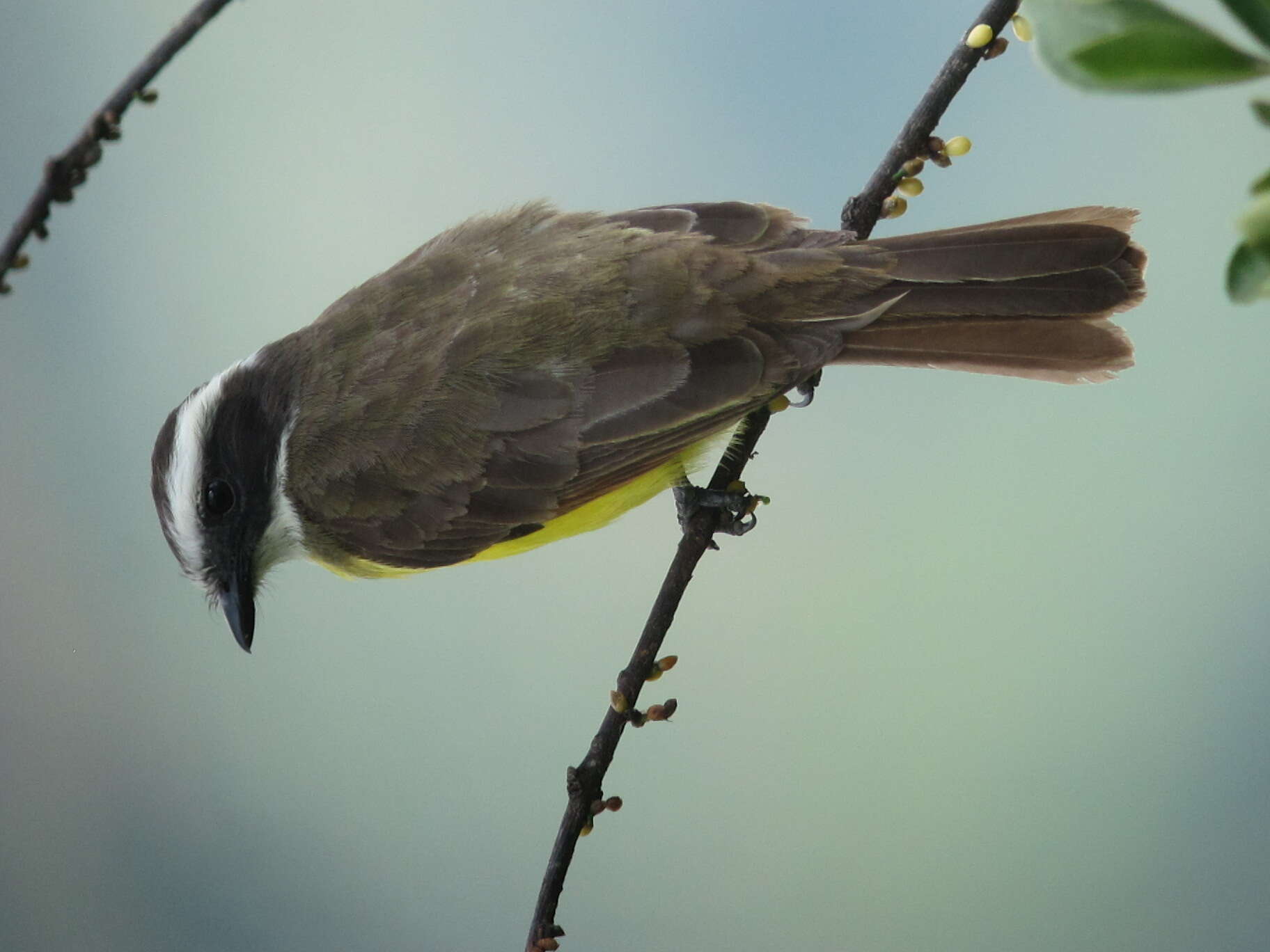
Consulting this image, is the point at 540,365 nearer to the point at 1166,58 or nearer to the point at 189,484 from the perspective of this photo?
the point at 189,484

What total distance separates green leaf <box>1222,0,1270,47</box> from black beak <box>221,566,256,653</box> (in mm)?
1444

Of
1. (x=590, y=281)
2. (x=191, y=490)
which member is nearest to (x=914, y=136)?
(x=590, y=281)

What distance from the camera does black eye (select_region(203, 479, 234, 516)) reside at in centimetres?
163

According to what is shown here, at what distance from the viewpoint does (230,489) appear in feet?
5.41

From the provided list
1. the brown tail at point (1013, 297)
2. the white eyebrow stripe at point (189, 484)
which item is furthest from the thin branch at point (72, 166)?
the brown tail at point (1013, 297)

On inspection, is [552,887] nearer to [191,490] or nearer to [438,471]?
[438,471]

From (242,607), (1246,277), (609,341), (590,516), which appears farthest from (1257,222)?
(242,607)

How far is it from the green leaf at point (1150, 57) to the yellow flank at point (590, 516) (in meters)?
1.04

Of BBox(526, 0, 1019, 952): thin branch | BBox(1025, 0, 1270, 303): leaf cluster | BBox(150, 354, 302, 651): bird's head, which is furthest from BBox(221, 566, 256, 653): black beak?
BBox(1025, 0, 1270, 303): leaf cluster

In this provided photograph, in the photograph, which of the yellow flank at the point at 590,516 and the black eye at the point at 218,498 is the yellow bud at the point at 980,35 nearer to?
the yellow flank at the point at 590,516

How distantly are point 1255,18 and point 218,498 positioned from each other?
148 centimetres

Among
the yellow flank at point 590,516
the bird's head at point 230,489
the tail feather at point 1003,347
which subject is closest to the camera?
the tail feather at point 1003,347

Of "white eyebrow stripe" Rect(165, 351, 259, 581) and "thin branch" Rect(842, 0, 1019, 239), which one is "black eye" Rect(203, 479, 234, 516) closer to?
"white eyebrow stripe" Rect(165, 351, 259, 581)

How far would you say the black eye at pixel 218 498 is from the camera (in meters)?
1.63
